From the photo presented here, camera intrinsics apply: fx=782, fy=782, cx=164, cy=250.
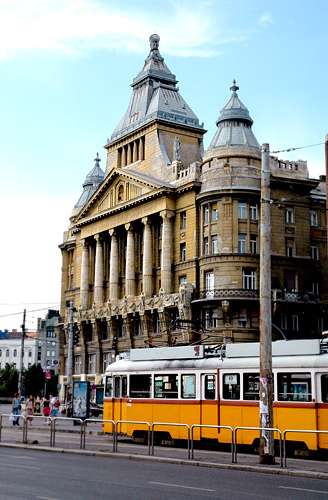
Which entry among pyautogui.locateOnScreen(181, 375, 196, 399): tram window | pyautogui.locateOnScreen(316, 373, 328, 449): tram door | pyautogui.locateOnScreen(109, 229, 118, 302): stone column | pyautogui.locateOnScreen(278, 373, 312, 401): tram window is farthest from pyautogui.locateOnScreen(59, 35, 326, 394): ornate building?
pyautogui.locateOnScreen(316, 373, 328, 449): tram door

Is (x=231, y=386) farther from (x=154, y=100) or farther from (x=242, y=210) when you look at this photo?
(x=154, y=100)

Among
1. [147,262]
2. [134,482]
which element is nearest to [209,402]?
[134,482]

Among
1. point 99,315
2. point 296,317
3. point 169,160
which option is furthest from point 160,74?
point 296,317

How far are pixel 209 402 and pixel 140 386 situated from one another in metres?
4.07

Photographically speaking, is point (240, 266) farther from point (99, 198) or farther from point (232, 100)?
point (99, 198)

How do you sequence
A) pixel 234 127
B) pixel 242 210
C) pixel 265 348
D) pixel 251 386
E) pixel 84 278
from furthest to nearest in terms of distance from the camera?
pixel 84 278
pixel 234 127
pixel 242 210
pixel 251 386
pixel 265 348

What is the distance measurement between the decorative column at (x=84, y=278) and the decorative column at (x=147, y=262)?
12.5 meters

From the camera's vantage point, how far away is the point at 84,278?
282 feet

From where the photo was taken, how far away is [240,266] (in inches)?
2562

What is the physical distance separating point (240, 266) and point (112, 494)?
51.6 m

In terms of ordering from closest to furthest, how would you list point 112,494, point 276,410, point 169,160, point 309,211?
point 112,494
point 276,410
point 309,211
point 169,160

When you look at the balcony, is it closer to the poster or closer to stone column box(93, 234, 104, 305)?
stone column box(93, 234, 104, 305)

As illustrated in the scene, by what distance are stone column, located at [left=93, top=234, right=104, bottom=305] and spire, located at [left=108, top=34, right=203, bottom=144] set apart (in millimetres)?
11797

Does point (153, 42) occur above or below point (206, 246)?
above
